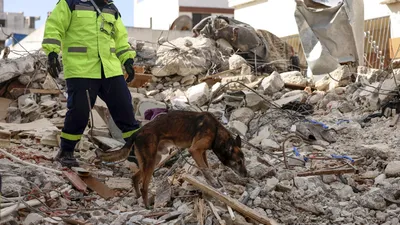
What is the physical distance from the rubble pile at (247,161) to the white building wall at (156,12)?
2124cm

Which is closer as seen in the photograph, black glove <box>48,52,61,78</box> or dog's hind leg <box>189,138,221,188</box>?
dog's hind leg <box>189,138,221,188</box>

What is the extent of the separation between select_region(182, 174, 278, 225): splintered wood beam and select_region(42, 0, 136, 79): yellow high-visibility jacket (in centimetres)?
172

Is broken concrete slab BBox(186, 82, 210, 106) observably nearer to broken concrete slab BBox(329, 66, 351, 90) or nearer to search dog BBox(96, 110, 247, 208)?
broken concrete slab BBox(329, 66, 351, 90)

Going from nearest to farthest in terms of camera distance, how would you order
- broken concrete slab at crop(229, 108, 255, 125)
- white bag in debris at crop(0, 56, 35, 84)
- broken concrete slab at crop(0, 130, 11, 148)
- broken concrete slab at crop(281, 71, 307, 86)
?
broken concrete slab at crop(0, 130, 11, 148) < broken concrete slab at crop(229, 108, 255, 125) < white bag in debris at crop(0, 56, 35, 84) < broken concrete slab at crop(281, 71, 307, 86)

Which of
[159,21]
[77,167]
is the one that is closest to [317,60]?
[77,167]

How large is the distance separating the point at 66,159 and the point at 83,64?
0.94 m

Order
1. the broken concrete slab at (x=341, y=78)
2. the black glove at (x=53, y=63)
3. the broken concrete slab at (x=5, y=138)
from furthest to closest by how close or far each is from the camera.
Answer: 1. the broken concrete slab at (x=341, y=78)
2. the broken concrete slab at (x=5, y=138)
3. the black glove at (x=53, y=63)

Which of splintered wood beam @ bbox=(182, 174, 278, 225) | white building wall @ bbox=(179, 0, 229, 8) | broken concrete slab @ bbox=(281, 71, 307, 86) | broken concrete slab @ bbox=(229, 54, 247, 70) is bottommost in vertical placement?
splintered wood beam @ bbox=(182, 174, 278, 225)

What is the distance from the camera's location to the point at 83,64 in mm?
5445

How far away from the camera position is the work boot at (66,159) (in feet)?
17.9

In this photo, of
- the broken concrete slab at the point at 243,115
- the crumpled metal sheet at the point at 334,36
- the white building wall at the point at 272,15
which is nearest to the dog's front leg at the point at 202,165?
the broken concrete slab at the point at 243,115

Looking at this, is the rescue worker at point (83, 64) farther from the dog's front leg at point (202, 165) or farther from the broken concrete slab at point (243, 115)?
the broken concrete slab at point (243, 115)

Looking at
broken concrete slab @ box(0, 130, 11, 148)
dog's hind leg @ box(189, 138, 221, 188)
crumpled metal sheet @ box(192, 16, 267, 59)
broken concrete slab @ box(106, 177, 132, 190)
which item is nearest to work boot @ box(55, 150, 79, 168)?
broken concrete slab @ box(106, 177, 132, 190)

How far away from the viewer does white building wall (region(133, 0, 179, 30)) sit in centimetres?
3129
